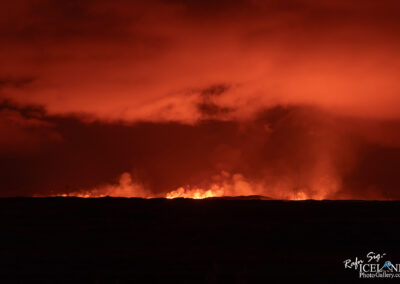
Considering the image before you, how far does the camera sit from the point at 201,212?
80.8 feet

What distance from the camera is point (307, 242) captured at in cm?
2116

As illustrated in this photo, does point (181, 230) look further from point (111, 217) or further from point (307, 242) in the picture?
point (307, 242)

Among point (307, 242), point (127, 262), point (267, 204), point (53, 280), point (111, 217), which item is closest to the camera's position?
point (53, 280)

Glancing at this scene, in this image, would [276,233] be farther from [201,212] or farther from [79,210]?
[79,210]

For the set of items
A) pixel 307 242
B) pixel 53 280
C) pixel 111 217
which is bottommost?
pixel 53 280

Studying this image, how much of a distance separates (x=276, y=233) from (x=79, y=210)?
33.8 ft

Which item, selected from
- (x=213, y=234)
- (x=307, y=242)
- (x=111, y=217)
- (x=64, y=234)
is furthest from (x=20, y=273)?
(x=307, y=242)

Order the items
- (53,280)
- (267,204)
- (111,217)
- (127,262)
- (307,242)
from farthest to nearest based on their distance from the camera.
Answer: (267,204)
(111,217)
(307,242)
(127,262)
(53,280)

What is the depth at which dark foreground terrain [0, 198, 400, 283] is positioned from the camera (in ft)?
59.7

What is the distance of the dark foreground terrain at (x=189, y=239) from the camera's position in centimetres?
1819

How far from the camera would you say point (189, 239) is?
21328 mm

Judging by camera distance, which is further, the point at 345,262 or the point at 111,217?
the point at 111,217

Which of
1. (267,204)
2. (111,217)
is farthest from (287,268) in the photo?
(111,217)

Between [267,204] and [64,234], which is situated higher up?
[267,204]
